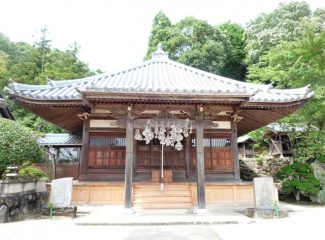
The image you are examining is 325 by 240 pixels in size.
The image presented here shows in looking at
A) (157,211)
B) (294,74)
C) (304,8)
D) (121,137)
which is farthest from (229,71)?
(157,211)

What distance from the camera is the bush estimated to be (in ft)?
27.5

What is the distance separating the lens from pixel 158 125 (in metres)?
9.59

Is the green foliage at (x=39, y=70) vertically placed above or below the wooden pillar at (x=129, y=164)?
above

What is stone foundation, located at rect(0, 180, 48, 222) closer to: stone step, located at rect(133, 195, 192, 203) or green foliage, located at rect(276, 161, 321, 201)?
stone step, located at rect(133, 195, 192, 203)

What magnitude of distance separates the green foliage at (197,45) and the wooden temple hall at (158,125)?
20857 millimetres

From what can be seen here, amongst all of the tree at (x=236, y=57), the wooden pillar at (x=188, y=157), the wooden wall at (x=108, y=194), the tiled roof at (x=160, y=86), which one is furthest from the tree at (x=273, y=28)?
the wooden wall at (x=108, y=194)

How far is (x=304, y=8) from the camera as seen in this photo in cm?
3681

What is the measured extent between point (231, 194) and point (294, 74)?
667 cm

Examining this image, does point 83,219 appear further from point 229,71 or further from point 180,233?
point 229,71

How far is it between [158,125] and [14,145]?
4.81 meters

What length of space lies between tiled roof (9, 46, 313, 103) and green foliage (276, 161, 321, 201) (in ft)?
13.2

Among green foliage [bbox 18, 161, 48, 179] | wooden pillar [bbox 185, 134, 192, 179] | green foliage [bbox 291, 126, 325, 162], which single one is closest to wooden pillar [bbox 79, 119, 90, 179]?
green foliage [bbox 18, 161, 48, 179]

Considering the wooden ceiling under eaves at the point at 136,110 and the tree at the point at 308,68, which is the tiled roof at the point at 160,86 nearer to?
the wooden ceiling under eaves at the point at 136,110

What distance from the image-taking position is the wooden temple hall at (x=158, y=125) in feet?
29.6
